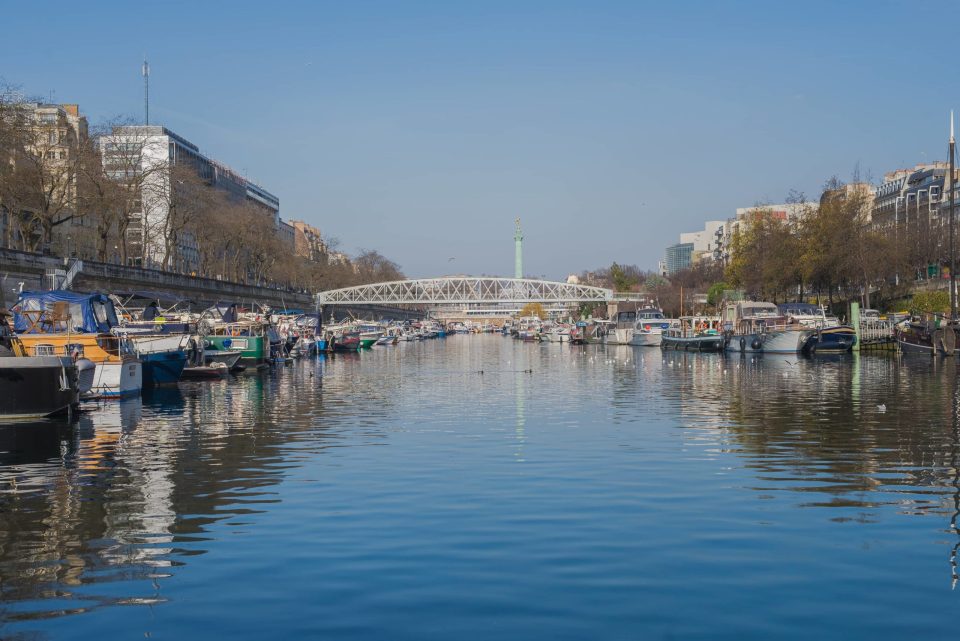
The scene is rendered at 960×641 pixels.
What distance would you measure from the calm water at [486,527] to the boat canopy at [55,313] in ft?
31.7

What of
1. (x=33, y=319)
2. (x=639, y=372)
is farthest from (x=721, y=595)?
(x=639, y=372)

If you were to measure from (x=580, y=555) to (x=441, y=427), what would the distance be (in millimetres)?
16220

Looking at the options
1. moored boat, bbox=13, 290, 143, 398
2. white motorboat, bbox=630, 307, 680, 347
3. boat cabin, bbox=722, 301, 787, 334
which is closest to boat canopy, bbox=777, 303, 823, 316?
boat cabin, bbox=722, 301, 787, 334

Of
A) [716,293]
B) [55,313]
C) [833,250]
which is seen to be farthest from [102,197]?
[716,293]

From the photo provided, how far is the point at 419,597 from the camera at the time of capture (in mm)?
11891

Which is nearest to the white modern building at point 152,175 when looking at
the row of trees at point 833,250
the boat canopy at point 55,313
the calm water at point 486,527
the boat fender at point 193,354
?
the boat fender at point 193,354

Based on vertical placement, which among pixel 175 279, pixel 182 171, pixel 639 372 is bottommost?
pixel 639 372

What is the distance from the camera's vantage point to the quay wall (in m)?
66.9

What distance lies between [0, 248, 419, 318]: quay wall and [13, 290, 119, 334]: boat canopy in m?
4.59

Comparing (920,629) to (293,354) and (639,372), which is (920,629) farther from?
(293,354)

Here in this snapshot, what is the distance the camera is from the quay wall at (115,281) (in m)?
66.9

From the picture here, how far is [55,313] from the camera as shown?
134ft

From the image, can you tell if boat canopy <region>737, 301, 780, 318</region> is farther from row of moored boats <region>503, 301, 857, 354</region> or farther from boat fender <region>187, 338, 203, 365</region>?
boat fender <region>187, 338, 203, 365</region>

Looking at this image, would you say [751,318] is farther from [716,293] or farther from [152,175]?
[716,293]
